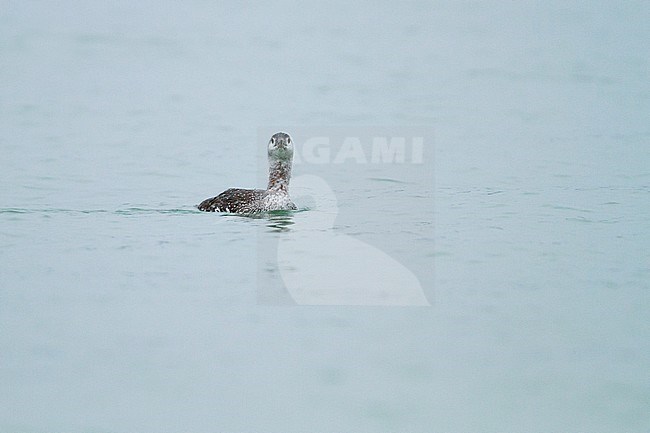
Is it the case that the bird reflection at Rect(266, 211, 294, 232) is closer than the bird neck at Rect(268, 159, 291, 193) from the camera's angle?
Yes

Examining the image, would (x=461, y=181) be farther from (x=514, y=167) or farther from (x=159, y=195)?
(x=159, y=195)

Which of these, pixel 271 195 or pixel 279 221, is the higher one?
pixel 271 195

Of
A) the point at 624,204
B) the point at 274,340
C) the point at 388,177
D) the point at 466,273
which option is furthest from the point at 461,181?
the point at 274,340

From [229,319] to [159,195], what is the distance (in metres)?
5.14

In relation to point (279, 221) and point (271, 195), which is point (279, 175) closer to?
point (271, 195)

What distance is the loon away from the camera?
12.8 meters

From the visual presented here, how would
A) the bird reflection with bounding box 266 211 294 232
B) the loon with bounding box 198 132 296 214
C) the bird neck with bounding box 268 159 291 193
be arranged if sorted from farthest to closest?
1. the bird neck with bounding box 268 159 291 193
2. the loon with bounding box 198 132 296 214
3. the bird reflection with bounding box 266 211 294 232

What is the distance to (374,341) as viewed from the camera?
8.74 m

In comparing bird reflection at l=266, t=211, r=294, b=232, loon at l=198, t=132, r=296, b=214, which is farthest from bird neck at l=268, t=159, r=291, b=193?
bird reflection at l=266, t=211, r=294, b=232

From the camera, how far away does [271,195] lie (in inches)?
516

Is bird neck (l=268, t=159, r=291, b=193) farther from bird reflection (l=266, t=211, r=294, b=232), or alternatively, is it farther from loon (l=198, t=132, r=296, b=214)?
bird reflection (l=266, t=211, r=294, b=232)

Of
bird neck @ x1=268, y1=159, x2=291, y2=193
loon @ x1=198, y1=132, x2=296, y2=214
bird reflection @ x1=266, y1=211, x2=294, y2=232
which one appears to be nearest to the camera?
bird reflection @ x1=266, y1=211, x2=294, y2=232

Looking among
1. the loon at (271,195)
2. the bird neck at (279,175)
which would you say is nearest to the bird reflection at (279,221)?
the loon at (271,195)

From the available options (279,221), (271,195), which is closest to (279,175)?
(271,195)
